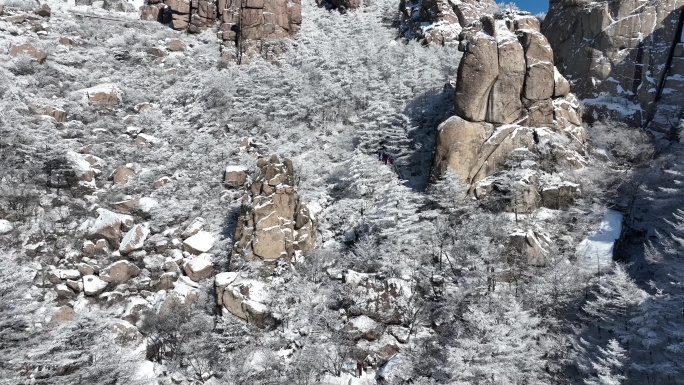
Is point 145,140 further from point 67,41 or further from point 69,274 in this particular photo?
point 67,41

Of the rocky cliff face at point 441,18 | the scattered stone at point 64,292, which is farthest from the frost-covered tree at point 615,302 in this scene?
the rocky cliff face at point 441,18

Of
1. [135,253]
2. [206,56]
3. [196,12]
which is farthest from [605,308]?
[196,12]

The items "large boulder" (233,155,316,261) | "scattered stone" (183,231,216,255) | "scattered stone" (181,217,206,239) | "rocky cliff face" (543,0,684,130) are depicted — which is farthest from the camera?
"rocky cliff face" (543,0,684,130)

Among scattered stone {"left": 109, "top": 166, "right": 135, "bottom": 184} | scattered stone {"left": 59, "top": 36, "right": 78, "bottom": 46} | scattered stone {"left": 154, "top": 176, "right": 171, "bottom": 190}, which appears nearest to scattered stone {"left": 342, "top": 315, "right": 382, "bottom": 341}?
scattered stone {"left": 154, "top": 176, "right": 171, "bottom": 190}

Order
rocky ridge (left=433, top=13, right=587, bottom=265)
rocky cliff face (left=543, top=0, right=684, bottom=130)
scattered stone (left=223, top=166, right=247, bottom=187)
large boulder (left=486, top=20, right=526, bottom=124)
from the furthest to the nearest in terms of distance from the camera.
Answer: rocky cliff face (left=543, top=0, right=684, bottom=130), scattered stone (left=223, top=166, right=247, bottom=187), large boulder (left=486, top=20, right=526, bottom=124), rocky ridge (left=433, top=13, right=587, bottom=265)

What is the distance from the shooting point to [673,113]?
32.3m

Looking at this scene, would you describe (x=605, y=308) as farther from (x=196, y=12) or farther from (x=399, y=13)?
(x=196, y=12)

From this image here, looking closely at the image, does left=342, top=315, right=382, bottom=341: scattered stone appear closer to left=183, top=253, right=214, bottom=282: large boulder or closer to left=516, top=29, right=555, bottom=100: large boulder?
left=183, top=253, right=214, bottom=282: large boulder

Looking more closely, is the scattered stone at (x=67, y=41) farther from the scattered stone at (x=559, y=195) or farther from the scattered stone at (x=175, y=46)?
the scattered stone at (x=559, y=195)

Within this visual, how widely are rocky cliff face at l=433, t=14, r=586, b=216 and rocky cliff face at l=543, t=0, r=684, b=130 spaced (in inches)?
A: 224

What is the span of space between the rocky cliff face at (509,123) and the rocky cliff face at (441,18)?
16.4 m

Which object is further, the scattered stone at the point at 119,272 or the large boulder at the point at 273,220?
the large boulder at the point at 273,220

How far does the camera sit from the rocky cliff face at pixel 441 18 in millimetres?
47219

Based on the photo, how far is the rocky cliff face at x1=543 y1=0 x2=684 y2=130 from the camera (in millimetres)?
33562
